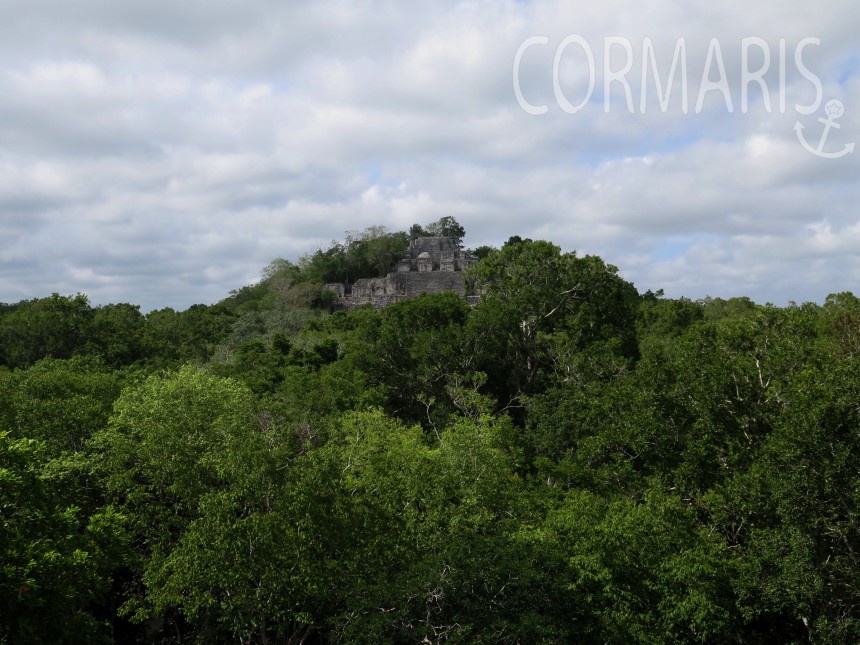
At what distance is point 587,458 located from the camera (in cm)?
2008

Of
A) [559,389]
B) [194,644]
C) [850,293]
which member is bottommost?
[194,644]

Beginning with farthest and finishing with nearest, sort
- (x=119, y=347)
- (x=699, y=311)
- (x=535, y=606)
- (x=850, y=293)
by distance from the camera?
(x=699, y=311) < (x=119, y=347) < (x=850, y=293) < (x=535, y=606)

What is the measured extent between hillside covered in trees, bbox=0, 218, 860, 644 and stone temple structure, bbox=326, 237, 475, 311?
55763mm

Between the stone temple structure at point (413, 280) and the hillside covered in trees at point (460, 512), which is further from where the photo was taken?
the stone temple structure at point (413, 280)

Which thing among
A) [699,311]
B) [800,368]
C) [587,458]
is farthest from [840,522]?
[699,311]

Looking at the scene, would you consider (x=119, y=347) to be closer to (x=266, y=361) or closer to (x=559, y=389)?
(x=266, y=361)

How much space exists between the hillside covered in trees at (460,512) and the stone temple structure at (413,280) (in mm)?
55763

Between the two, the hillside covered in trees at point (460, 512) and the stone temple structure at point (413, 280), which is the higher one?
the stone temple structure at point (413, 280)

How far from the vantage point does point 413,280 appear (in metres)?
82.4

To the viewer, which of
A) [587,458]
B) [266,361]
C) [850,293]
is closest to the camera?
[587,458]

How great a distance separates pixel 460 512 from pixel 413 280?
66.5 meters

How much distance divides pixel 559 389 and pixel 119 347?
2628 cm

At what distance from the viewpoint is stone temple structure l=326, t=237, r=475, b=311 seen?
80688mm

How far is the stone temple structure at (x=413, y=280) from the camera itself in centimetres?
8069
